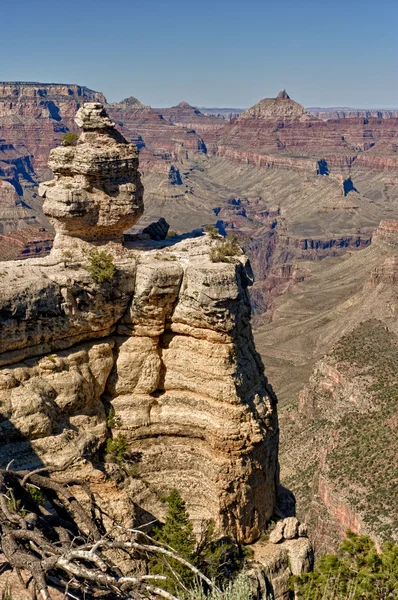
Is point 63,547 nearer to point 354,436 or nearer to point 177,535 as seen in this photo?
point 177,535

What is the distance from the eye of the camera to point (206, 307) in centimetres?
2322

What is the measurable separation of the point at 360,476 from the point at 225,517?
35734mm

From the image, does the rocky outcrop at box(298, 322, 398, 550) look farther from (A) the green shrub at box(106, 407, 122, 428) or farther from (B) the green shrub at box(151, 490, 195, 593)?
(A) the green shrub at box(106, 407, 122, 428)

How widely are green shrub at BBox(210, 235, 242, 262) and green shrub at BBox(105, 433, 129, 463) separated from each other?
7.93 m

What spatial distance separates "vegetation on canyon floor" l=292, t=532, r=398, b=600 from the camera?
19.3 m

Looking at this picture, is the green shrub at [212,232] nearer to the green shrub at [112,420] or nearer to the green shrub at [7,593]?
the green shrub at [112,420]

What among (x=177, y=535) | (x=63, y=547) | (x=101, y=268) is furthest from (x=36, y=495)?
(x=101, y=268)

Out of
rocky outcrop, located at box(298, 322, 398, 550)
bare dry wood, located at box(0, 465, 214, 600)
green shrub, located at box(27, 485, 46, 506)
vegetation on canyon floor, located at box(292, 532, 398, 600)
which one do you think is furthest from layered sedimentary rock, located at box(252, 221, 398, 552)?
green shrub, located at box(27, 485, 46, 506)

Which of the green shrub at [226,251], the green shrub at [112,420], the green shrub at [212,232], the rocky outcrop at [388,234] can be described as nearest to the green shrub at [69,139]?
the green shrub at [212,232]

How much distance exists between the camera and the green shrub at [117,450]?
24.2m

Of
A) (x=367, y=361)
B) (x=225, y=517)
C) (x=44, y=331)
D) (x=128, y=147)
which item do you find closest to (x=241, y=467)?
(x=225, y=517)

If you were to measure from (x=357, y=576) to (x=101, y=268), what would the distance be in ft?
44.9

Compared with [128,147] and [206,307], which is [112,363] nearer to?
[206,307]

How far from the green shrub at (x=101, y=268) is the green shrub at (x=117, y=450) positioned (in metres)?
6.20
